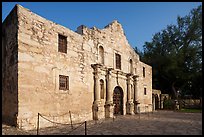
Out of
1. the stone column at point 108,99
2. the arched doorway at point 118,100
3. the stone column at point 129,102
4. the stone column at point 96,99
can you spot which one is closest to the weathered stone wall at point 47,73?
the stone column at point 96,99

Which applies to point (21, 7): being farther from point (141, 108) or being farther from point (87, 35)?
point (141, 108)

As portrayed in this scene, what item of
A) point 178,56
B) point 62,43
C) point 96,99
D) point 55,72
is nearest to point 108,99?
point 96,99

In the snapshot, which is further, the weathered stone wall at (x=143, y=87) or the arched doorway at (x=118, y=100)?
the weathered stone wall at (x=143, y=87)

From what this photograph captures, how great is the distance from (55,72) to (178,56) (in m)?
22.4

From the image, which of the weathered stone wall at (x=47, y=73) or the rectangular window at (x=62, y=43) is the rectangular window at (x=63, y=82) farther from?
the rectangular window at (x=62, y=43)

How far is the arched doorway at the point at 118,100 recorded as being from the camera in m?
16.3

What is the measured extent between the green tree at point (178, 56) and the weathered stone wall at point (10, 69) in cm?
2316

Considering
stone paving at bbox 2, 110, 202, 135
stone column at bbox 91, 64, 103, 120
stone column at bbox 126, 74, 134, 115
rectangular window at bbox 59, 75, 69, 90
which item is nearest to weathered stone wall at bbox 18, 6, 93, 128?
rectangular window at bbox 59, 75, 69, 90

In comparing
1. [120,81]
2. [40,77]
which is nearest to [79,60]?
[40,77]

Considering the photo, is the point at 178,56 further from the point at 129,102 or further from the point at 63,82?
the point at 63,82

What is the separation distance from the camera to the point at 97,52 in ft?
47.3

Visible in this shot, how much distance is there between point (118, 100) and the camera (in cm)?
1675

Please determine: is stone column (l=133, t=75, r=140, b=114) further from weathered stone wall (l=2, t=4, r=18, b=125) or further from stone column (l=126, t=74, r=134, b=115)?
weathered stone wall (l=2, t=4, r=18, b=125)

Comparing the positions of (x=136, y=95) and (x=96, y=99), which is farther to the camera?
(x=136, y=95)
